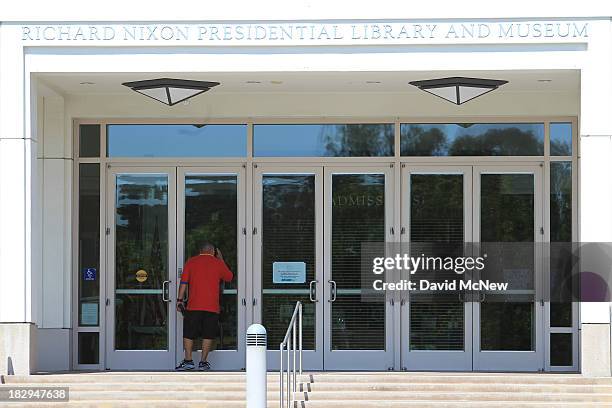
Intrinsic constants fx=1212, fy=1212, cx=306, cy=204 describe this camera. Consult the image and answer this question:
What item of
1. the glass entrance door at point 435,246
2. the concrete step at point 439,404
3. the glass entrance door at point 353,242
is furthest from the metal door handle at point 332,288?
the concrete step at point 439,404

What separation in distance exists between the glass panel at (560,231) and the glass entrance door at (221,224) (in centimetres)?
426

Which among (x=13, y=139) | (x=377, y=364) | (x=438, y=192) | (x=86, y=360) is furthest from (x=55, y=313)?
(x=438, y=192)

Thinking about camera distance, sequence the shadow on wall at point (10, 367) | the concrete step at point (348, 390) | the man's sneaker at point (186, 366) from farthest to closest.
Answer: the man's sneaker at point (186, 366) < the shadow on wall at point (10, 367) < the concrete step at point (348, 390)

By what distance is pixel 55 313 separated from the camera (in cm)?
1648

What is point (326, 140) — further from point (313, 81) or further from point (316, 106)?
point (313, 81)

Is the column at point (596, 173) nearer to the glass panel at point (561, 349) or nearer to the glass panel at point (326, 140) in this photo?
the glass panel at point (561, 349)

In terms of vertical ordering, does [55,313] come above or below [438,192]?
below

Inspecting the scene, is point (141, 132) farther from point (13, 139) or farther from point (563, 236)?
point (563, 236)

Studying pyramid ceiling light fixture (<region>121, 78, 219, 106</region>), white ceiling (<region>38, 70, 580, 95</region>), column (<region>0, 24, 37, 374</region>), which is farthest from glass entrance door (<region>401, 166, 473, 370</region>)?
column (<region>0, 24, 37, 374</region>)

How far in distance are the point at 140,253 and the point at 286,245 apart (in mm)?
2037

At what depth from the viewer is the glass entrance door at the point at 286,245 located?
16.8 meters

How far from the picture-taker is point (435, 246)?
16797 mm

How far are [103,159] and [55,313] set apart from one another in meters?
2.21

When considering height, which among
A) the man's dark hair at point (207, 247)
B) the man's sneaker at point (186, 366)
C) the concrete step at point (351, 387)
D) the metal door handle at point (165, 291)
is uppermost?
the man's dark hair at point (207, 247)
